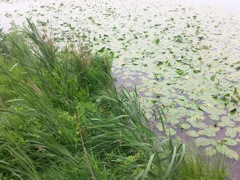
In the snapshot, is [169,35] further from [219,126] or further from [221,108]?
[219,126]

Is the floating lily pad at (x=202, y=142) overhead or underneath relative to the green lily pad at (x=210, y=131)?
underneath

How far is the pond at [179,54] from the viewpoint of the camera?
10.2ft

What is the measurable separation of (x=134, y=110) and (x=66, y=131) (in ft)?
2.78

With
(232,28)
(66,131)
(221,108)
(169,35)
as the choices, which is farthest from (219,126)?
(232,28)

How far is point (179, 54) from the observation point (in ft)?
17.5

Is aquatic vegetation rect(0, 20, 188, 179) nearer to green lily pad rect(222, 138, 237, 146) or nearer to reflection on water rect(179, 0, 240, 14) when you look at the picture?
green lily pad rect(222, 138, 237, 146)

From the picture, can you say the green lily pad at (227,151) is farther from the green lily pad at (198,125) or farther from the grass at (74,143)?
the grass at (74,143)

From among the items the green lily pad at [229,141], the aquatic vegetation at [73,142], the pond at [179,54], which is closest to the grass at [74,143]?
the aquatic vegetation at [73,142]

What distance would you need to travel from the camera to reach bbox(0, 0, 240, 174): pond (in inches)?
123

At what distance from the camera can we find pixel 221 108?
10.9ft

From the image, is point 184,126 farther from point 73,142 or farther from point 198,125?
point 73,142

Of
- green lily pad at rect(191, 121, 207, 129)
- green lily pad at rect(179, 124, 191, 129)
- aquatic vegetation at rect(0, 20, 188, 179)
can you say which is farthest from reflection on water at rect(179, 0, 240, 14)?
aquatic vegetation at rect(0, 20, 188, 179)

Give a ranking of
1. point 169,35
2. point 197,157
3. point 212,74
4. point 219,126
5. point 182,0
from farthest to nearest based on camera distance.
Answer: point 182,0
point 169,35
point 212,74
point 219,126
point 197,157

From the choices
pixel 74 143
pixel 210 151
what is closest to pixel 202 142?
pixel 210 151
